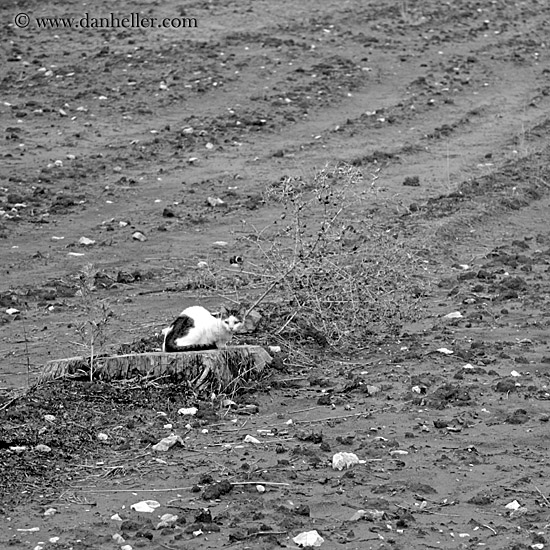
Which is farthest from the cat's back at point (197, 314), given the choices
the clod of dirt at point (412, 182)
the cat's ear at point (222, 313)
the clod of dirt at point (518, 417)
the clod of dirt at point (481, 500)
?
the clod of dirt at point (412, 182)

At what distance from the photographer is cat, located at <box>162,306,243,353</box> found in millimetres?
6008

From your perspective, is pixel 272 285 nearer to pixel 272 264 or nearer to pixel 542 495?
pixel 272 264

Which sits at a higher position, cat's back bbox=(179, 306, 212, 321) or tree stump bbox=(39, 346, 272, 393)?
cat's back bbox=(179, 306, 212, 321)

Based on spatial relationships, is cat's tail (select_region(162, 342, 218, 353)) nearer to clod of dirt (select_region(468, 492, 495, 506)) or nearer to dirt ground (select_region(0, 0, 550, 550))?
dirt ground (select_region(0, 0, 550, 550))

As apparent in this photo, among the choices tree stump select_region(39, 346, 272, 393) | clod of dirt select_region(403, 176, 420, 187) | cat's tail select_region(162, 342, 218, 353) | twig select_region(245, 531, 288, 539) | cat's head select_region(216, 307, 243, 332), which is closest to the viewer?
twig select_region(245, 531, 288, 539)

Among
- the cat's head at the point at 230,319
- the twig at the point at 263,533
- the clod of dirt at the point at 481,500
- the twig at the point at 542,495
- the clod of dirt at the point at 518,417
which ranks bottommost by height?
the clod of dirt at the point at 518,417

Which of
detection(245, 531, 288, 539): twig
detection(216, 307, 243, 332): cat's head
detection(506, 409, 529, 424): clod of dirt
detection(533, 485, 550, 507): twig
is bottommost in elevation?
detection(506, 409, 529, 424): clod of dirt

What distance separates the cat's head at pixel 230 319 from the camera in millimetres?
6301

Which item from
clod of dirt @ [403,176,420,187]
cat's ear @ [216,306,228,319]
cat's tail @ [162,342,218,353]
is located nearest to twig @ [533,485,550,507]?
cat's tail @ [162,342,218,353]

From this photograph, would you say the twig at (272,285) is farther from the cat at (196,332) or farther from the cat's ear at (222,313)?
the cat at (196,332)

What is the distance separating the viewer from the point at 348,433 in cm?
527

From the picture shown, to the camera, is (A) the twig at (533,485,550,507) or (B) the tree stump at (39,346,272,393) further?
(B) the tree stump at (39,346,272,393)

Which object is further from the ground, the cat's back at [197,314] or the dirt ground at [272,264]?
the cat's back at [197,314]

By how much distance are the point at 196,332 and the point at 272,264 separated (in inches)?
42.6
